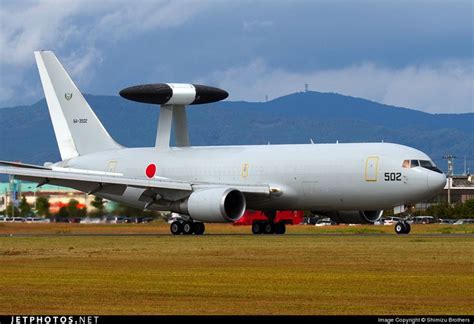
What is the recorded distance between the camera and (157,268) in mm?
33062

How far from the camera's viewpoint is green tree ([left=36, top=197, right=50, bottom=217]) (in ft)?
244

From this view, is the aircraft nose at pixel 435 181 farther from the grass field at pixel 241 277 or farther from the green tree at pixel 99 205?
the green tree at pixel 99 205

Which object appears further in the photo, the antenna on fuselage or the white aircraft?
the antenna on fuselage

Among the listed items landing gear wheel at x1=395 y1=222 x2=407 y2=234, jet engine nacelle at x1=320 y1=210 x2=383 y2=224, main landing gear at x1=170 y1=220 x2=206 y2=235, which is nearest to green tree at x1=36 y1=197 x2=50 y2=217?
main landing gear at x1=170 y1=220 x2=206 y2=235

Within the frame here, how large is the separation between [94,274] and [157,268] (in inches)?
110

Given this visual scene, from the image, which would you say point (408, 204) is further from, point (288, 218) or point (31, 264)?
point (31, 264)

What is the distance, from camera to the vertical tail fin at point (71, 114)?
6831 centimetres

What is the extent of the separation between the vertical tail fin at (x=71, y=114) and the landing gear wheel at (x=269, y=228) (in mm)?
11867

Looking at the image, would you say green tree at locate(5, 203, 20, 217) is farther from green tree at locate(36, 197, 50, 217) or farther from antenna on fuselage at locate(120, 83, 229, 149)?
antenna on fuselage at locate(120, 83, 229, 149)

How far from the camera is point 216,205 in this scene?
183 ft

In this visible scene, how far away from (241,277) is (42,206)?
47294 mm

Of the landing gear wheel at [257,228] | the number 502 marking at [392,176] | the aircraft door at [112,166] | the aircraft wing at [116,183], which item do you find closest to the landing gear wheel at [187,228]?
the aircraft wing at [116,183]

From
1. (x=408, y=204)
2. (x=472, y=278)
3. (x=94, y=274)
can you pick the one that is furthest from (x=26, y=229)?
(x=472, y=278)

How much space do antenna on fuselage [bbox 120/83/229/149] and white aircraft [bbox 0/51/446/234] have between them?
0.05 m
